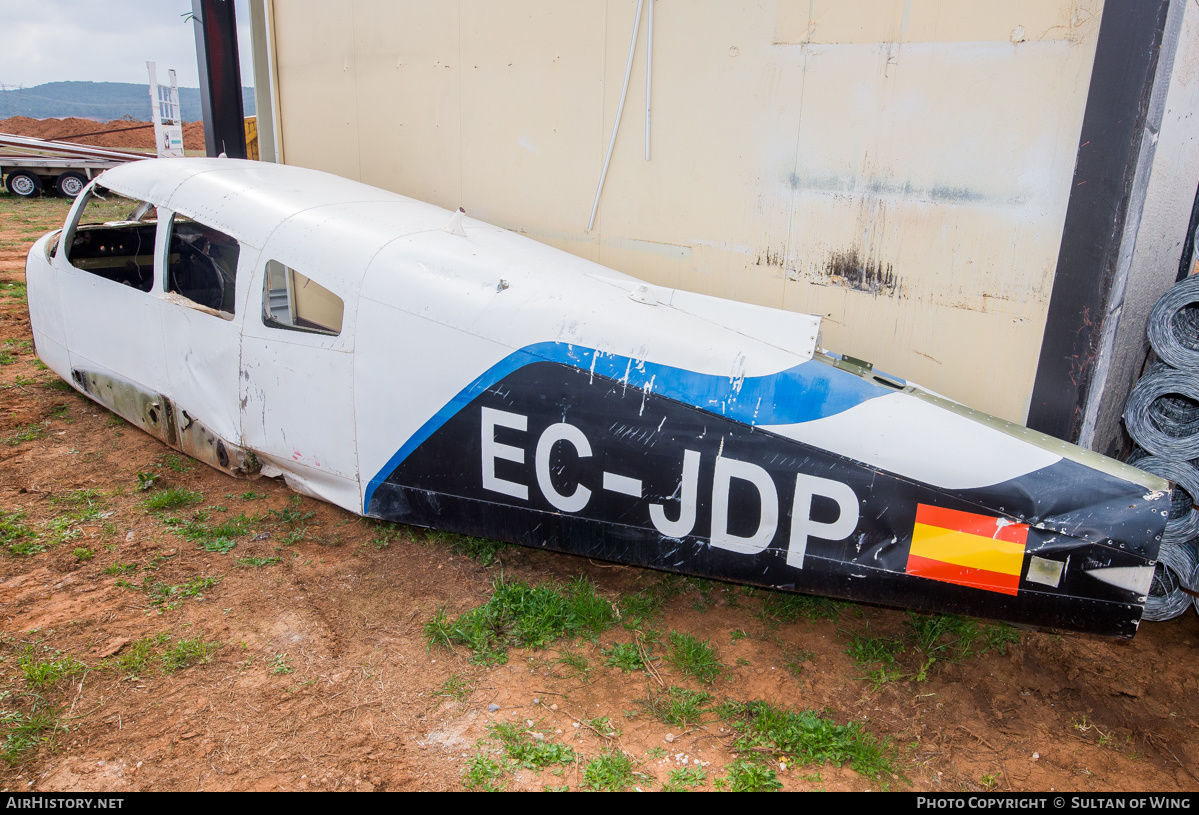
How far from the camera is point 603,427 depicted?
3.70 meters

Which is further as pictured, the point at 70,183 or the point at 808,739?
the point at 70,183

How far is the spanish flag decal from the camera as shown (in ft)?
10.5

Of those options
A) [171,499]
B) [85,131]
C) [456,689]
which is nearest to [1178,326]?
[456,689]

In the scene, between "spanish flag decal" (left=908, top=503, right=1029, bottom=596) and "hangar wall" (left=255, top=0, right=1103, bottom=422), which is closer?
"spanish flag decal" (left=908, top=503, right=1029, bottom=596)

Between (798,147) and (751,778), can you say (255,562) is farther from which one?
(798,147)

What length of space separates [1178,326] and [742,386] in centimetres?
306

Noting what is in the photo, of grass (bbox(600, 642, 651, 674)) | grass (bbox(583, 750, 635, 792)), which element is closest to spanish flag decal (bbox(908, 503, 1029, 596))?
grass (bbox(600, 642, 651, 674))

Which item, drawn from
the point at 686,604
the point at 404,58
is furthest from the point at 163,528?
the point at 404,58

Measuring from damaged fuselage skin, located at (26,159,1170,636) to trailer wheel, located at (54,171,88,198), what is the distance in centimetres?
1761

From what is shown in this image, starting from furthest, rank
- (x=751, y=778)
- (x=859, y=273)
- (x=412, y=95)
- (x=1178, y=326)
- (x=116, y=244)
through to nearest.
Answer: (x=412, y=95) < (x=116, y=244) < (x=859, y=273) < (x=1178, y=326) < (x=751, y=778)

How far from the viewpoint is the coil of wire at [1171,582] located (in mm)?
4434

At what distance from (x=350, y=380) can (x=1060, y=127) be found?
4.21 m

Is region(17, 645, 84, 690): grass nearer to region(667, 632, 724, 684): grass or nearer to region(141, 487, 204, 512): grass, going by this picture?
region(141, 487, 204, 512): grass

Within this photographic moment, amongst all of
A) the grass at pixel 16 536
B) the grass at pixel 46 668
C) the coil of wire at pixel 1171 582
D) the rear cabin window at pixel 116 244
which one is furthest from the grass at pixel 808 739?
the rear cabin window at pixel 116 244
